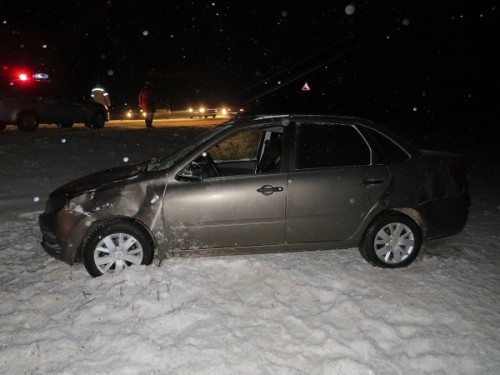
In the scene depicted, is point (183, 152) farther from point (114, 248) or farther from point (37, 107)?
point (37, 107)

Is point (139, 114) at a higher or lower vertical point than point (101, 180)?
higher

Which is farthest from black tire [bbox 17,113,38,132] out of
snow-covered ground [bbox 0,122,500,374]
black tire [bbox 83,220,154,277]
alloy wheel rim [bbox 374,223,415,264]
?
alloy wheel rim [bbox 374,223,415,264]

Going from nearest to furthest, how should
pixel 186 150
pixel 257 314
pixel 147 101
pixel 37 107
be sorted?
1. pixel 257 314
2. pixel 186 150
3. pixel 37 107
4. pixel 147 101

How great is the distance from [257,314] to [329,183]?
1.54 meters

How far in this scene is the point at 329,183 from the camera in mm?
4129

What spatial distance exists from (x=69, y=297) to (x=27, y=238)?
202 centimetres

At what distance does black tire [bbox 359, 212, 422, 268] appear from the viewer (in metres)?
4.31

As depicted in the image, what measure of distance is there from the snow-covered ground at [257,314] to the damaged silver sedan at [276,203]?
1.02 ft

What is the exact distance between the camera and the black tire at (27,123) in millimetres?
12859

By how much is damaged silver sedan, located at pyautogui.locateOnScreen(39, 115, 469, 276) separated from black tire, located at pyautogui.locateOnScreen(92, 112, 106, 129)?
11.8 metres

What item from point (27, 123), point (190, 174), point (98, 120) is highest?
point (98, 120)

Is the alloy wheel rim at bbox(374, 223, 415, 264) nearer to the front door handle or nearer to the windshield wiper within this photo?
the front door handle

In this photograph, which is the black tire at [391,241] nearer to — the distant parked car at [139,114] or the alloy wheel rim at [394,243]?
the alloy wheel rim at [394,243]

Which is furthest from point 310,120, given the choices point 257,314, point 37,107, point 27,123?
point 37,107
